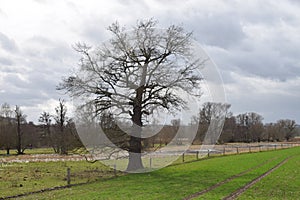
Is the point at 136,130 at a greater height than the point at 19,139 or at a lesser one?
greater

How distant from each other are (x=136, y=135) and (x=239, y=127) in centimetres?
8591

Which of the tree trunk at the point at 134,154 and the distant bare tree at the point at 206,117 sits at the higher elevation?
the distant bare tree at the point at 206,117

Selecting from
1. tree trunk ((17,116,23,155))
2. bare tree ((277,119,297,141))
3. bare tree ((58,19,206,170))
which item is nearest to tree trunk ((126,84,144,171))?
bare tree ((58,19,206,170))

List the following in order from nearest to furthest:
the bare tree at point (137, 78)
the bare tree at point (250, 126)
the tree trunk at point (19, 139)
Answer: the bare tree at point (137, 78) < the tree trunk at point (19, 139) < the bare tree at point (250, 126)

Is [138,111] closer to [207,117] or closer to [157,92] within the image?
[157,92]

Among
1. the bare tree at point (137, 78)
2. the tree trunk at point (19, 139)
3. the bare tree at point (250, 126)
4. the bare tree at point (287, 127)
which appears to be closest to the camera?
the bare tree at point (137, 78)

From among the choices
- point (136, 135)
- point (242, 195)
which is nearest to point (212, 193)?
point (242, 195)

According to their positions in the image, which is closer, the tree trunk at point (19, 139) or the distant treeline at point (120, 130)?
the distant treeline at point (120, 130)

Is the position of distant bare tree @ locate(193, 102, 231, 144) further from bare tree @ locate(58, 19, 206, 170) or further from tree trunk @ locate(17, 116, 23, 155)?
tree trunk @ locate(17, 116, 23, 155)

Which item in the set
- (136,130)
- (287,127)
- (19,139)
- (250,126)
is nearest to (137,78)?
(136,130)

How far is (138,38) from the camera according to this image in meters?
25.9

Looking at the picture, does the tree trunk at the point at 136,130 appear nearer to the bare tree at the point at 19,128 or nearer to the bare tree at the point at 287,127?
the bare tree at the point at 19,128

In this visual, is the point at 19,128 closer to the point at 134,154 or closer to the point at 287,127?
the point at 134,154

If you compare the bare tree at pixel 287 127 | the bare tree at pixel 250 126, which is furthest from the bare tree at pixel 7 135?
the bare tree at pixel 287 127
